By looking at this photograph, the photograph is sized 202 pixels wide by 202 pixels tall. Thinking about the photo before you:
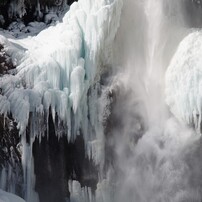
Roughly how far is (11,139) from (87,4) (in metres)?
3.61

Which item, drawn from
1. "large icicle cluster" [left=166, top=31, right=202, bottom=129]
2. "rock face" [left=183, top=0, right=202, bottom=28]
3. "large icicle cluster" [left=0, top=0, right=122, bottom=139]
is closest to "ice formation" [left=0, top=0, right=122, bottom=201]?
"large icicle cluster" [left=0, top=0, right=122, bottom=139]

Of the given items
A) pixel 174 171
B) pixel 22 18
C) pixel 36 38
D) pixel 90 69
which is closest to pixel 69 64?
pixel 90 69

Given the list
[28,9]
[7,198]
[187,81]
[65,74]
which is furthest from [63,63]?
[7,198]

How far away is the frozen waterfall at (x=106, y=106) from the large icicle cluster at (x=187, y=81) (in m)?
0.02

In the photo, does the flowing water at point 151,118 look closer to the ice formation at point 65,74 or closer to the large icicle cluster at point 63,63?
the ice formation at point 65,74

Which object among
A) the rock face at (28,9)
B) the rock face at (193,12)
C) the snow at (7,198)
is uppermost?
the rock face at (28,9)

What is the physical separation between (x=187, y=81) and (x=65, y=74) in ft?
9.37

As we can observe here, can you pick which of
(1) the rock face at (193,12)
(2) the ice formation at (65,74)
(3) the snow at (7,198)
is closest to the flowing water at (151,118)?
(1) the rock face at (193,12)

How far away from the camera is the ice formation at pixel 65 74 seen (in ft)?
36.6

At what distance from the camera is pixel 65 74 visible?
37.9 feet

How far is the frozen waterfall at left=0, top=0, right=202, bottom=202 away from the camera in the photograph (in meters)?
11.3

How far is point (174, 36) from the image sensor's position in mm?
12852

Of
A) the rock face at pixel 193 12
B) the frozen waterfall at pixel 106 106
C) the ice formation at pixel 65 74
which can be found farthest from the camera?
the rock face at pixel 193 12

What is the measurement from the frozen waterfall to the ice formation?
0.02m
